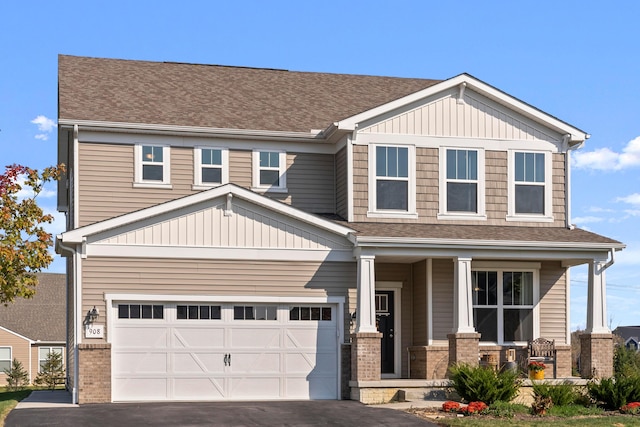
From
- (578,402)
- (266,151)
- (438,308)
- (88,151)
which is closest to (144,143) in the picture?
(88,151)

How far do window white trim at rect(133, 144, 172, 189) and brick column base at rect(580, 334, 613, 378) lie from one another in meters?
11.3

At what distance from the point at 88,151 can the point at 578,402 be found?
13.2 metres

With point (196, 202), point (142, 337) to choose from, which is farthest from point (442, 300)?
point (142, 337)

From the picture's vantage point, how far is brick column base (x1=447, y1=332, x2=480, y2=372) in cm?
2350

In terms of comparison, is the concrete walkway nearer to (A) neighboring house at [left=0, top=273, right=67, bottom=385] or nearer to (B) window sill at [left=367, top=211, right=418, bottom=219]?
(B) window sill at [left=367, top=211, right=418, bottom=219]

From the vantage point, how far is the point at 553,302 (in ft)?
86.1

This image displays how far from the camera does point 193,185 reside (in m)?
25.7

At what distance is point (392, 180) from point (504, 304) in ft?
14.2

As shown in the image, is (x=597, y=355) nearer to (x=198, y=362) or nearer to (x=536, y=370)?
(x=536, y=370)

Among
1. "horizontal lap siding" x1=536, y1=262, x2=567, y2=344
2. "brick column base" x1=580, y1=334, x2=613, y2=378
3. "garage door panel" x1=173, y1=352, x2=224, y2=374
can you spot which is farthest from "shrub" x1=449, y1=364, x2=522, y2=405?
"garage door panel" x1=173, y1=352, x2=224, y2=374

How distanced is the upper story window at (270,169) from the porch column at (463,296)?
529 centimetres

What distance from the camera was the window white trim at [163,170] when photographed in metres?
25.4

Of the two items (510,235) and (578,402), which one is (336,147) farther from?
(578,402)

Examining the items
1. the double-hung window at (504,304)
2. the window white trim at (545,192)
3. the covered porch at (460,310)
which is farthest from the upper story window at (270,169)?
the window white trim at (545,192)
